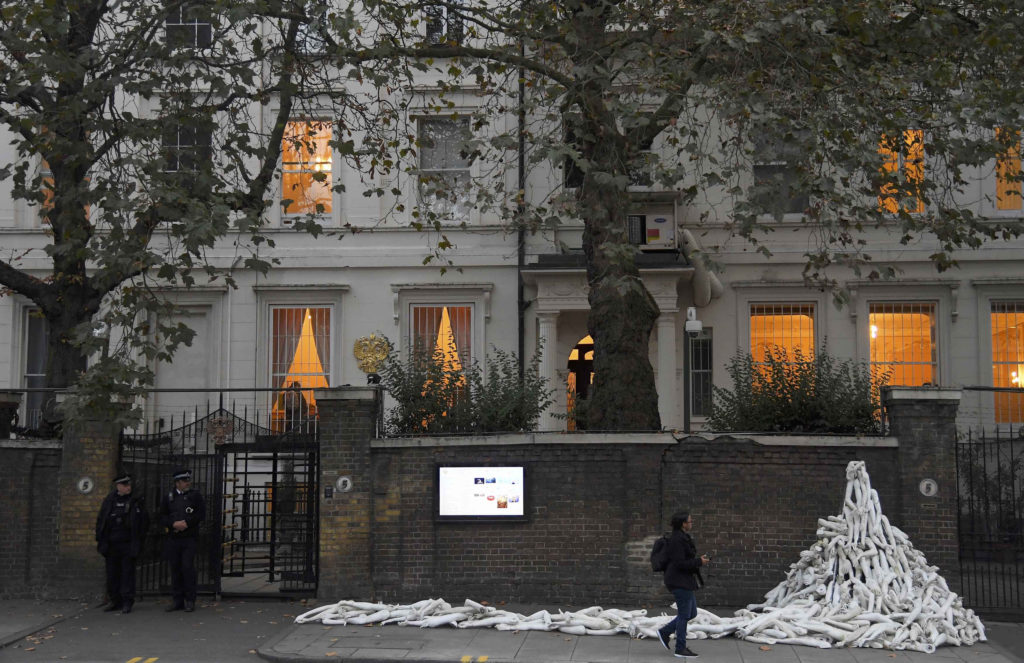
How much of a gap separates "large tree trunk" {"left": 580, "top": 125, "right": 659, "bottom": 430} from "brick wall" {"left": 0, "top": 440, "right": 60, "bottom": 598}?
742 cm

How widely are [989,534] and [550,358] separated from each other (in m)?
10.2

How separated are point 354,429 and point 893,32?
912 cm

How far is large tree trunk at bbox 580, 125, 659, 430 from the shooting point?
15242 millimetres

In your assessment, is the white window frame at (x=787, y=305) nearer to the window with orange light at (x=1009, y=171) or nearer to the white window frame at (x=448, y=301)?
the window with orange light at (x=1009, y=171)

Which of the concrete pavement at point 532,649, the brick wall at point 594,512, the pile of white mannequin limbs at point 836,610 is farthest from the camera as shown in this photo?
the brick wall at point 594,512

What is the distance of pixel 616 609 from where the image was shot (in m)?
13.5

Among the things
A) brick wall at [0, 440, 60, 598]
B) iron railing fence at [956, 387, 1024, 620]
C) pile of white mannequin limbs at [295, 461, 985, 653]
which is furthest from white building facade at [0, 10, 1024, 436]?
pile of white mannequin limbs at [295, 461, 985, 653]

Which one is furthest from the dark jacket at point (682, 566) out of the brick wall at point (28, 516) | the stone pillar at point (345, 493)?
the brick wall at point (28, 516)

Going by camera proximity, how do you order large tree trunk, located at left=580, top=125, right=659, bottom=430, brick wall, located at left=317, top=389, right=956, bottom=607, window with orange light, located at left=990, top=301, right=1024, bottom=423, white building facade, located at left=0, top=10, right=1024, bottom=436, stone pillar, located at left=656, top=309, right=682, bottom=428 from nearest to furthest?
brick wall, located at left=317, top=389, right=956, bottom=607
large tree trunk, located at left=580, top=125, right=659, bottom=430
stone pillar, located at left=656, top=309, right=682, bottom=428
white building facade, located at left=0, top=10, right=1024, bottom=436
window with orange light, located at left=990, top=301, right=1024, bottom=423

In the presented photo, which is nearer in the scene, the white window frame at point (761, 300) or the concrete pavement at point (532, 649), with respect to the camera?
the concrete pavement at point (532, 649)

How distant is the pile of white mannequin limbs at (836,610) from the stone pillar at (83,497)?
345 cm

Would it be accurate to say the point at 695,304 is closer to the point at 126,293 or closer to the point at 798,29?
the point at 798,29

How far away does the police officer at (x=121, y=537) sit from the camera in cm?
1424

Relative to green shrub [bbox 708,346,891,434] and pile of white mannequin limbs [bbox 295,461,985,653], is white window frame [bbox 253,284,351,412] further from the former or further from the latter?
pile of white mannequin limbs [bbox 295,461,985,653]
